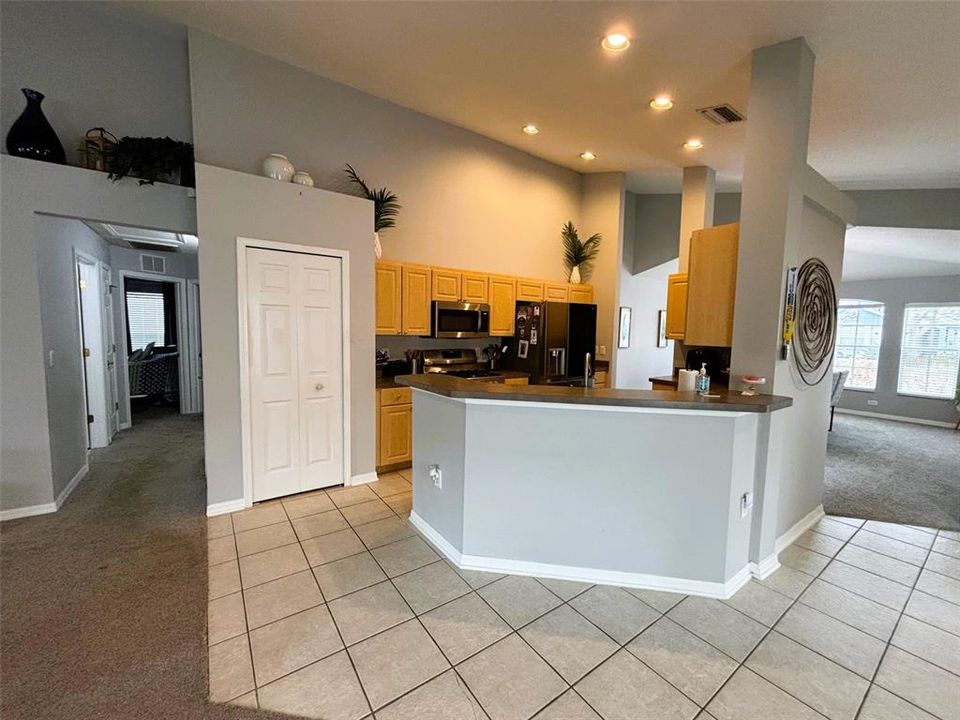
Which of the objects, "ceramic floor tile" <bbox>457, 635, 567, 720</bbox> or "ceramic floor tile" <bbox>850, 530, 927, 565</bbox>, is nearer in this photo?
"ceramic floor tile" <bbox>457, 635, 567, 720</bbox>

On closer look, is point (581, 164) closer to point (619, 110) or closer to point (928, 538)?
point (619, 110)

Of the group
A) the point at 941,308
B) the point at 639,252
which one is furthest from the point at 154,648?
the point at 941,308

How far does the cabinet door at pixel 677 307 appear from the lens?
410 centimetres

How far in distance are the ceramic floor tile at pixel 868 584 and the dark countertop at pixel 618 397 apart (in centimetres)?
115

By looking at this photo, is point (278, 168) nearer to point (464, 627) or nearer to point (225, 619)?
point (225, 619)

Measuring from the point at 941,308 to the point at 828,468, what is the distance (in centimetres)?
492

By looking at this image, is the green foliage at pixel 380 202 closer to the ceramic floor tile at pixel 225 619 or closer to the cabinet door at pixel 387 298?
the cabinet door at pixel 387 298

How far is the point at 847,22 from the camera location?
2.46 m

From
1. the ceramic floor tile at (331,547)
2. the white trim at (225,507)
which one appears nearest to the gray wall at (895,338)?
the ceramic floor tile at (331,547)

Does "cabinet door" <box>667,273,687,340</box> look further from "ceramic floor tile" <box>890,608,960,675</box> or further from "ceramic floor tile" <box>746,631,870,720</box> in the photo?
"ceramic floor tile" <box>746,631,870,720</box>

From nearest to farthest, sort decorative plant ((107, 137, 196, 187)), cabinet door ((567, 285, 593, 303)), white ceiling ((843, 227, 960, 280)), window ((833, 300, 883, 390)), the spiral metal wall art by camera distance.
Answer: the spiral metal wall art < decorative plant ((107, 137, 196, 187)) < white ceiling ((843, 227, 960, 280)) < cabinet door ((567, 285, 593, 303)) < window ((833, 300, 883, 390))

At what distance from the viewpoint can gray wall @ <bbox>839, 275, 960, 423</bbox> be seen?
6.99 metres

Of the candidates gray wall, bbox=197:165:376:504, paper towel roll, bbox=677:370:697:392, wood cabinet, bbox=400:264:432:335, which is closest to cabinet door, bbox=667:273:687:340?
paper towel roll, bbox=677:370:697:392

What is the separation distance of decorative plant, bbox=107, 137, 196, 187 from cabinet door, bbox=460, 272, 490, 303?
8.48 ft
